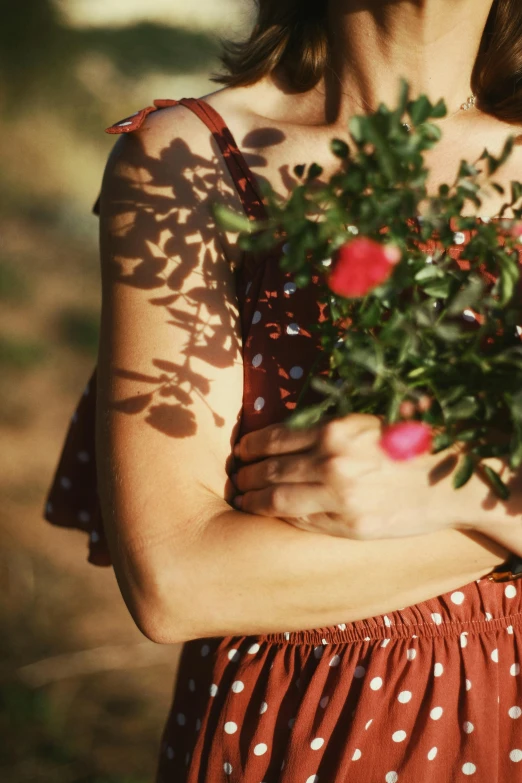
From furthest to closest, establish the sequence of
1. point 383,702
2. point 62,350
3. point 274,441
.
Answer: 1. point 62,350
2. point 383,702
3. point 274,441

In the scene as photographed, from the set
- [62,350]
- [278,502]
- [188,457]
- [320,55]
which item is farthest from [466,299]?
[62,350]

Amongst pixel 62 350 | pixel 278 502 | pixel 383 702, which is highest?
pixel 278 502

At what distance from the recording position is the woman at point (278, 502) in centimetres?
129

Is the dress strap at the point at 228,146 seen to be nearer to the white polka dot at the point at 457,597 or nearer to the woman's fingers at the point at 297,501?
the woman's fingers at the point at 297,501

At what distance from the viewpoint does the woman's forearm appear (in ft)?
4.23

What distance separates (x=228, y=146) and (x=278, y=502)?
0.67 meters

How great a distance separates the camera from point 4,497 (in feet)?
15.9

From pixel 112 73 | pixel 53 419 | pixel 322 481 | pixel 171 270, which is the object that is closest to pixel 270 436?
pixel 322 481

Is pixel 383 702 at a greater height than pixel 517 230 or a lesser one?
lesser

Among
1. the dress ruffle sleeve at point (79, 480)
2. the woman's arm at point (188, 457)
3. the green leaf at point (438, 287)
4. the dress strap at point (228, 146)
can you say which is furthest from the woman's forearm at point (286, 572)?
the dress ruffle sleeve at point (79, 480)

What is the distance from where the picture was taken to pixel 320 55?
5.61 ft

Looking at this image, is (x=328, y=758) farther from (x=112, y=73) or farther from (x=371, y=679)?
(x=112, y=73)

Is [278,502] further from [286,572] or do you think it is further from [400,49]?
[400,49]

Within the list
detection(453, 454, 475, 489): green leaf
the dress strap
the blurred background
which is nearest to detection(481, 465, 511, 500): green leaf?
detection(453, 454, 475, 489): green leaf
